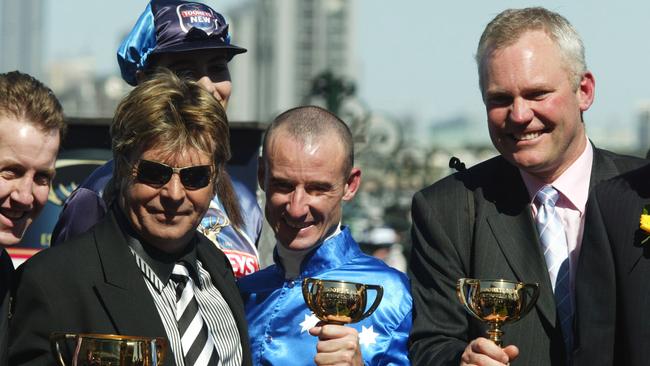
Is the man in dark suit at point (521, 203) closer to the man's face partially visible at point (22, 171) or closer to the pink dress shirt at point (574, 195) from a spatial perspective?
the pink dress shirt at point (574, 195)

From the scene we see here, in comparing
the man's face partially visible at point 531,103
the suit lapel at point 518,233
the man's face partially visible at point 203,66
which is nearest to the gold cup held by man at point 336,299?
the suit lapel at point 518,233

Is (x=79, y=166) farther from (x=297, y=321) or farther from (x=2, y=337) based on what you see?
(x=2, y=337)

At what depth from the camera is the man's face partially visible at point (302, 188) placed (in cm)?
509

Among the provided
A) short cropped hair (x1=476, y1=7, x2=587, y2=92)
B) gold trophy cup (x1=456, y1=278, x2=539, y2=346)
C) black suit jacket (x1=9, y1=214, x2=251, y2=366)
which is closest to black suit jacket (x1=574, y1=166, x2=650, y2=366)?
gold trophy cup (x1=456, y1=278, x2=539, y2=346)

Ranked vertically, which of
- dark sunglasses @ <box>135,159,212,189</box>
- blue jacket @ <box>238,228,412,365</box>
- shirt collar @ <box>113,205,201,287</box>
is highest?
dark sunglasses @ <box>135,159,212,189</box>

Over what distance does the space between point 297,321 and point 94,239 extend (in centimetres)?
95

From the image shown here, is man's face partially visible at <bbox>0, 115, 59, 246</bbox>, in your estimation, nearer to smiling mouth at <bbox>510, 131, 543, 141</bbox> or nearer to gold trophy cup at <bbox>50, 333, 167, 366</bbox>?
gold trophy cup at <bbox>50, 333, 167, 366</bbox>

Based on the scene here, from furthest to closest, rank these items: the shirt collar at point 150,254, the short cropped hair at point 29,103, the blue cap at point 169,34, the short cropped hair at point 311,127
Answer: the blue cap at point 169,34 < the short cropped hair at point 311,127 < the shirt collar at point 150,254 < the short cropped hair at point 29,103

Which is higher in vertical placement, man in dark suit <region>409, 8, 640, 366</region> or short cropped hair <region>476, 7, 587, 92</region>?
short cropped hair <region>476, 7, 587, 92</region>

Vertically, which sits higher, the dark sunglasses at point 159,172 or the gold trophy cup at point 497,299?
the dark sunglasses at point 159,172

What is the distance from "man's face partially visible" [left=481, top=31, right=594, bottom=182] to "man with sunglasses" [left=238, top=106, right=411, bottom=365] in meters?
0.62

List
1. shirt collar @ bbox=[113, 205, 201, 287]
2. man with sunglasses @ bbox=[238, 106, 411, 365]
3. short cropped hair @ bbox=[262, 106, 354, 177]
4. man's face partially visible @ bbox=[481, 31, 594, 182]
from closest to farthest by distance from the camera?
shirt collar @ bbox=[113, 205, 201, 287] < man's face partially visible @ bbox=[481, 31, 594, 182] < man with sunglasses @ bbox=[238, 106, 411, 365] < short cropped hair @ bbox=[262, 106, 354, 177]

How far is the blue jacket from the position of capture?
502 cm

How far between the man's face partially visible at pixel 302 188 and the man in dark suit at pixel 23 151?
0.90 m
